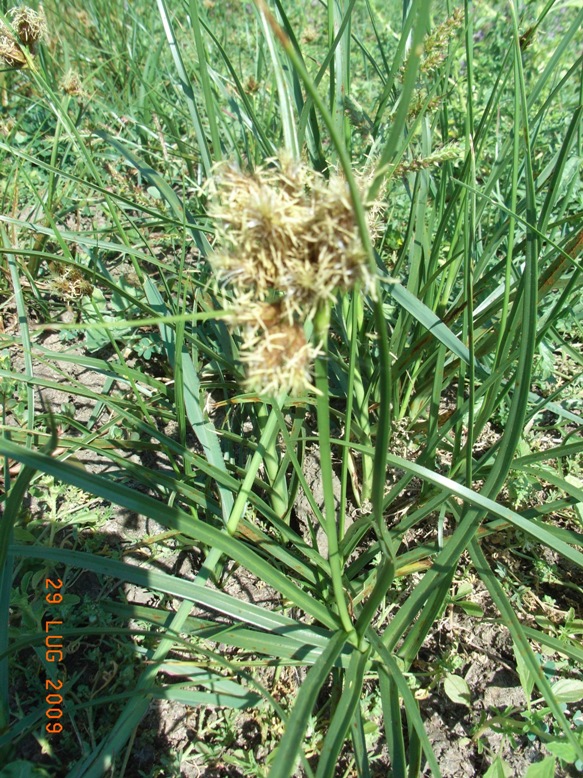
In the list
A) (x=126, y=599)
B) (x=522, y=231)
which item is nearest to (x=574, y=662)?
(x=126, y=599)

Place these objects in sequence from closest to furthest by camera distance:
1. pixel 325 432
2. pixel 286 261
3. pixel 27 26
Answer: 1. pixel 286 261
2. pixel 325 432
3. pixel 27 26

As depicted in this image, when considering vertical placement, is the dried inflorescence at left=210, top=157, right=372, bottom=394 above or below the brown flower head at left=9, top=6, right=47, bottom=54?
below

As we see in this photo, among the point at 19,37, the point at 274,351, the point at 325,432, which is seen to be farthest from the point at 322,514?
the point at 19,37

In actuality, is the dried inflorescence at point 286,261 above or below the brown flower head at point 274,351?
above

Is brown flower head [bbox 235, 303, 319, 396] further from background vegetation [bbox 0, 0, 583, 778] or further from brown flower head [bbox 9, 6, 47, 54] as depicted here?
brown flower head [bbox 9, 6, 47, 54]

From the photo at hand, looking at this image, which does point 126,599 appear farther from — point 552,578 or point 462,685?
point 552,578

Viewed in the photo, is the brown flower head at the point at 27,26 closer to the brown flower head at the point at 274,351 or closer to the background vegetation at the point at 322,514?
the background vegetation at the point at 322,514

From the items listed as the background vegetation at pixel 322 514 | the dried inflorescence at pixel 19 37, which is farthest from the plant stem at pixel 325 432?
the dried inflorescence at pixel 19 37

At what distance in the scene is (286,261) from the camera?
0.59m

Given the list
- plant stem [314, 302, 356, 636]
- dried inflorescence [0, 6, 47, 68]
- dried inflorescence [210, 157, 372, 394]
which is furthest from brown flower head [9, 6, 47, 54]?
plant stem [314, 302, 356, 636]

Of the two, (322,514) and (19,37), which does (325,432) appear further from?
(19,37)

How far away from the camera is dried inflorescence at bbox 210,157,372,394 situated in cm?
57

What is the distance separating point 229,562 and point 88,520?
1.38ft

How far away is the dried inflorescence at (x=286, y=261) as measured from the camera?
22.5 inches
